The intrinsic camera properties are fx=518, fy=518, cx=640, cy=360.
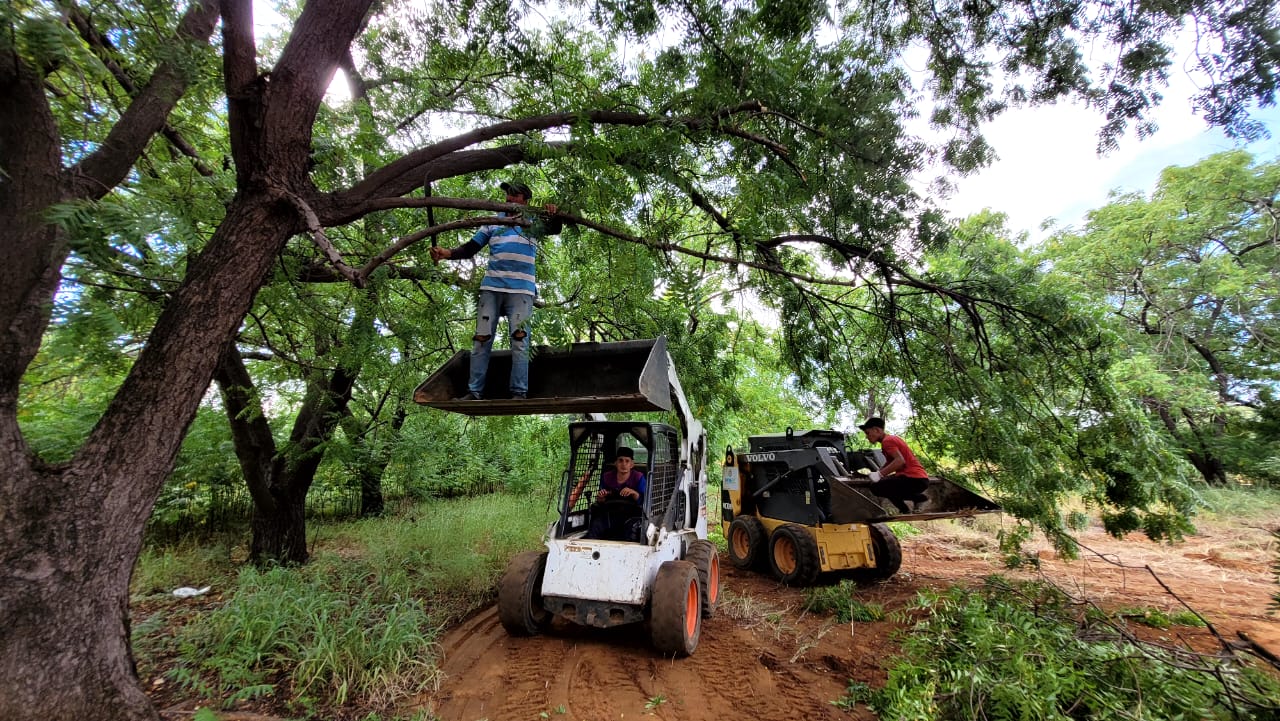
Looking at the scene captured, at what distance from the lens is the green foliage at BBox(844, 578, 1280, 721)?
9.57 ft

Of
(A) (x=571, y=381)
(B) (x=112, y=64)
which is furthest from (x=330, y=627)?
(B) (x=112, y=64)

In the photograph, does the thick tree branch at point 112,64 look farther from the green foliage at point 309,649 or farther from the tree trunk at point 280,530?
the tree trunk at point 280,530

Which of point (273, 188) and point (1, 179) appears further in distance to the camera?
point (273, 188)

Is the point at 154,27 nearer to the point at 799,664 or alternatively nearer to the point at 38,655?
the point at 38,655

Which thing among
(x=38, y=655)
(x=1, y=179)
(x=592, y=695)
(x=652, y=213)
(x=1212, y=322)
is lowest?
(x=592, y=695)

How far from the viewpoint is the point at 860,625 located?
5633mm

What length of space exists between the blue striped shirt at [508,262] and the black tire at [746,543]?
5656 mm

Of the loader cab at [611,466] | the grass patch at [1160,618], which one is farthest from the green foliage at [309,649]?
the grass patch at [1160,618]

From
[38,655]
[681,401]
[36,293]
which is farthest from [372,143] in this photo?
[38,655]

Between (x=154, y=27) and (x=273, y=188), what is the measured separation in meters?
0.90

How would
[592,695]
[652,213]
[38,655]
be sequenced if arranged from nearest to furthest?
[38,655], [592,695], [652,213]

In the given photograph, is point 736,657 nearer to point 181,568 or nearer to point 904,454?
point 904,454

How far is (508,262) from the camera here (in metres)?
4.17

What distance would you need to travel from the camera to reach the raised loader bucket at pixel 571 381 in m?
4.32
